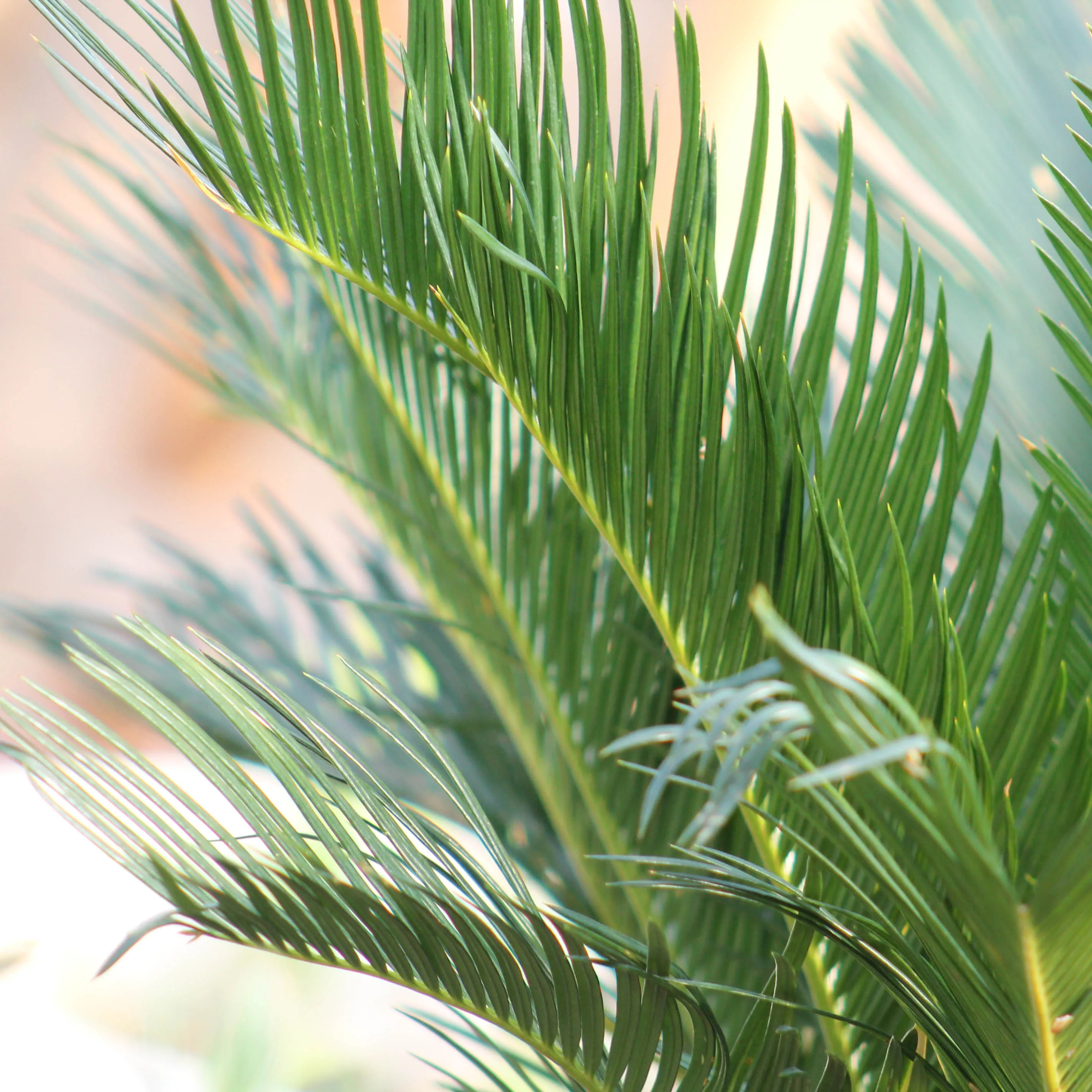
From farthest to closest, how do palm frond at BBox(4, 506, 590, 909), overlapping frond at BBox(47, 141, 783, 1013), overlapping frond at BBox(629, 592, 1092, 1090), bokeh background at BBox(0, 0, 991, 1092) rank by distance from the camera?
1. bokeh background at BBox(0, 0, 991, 1092)
2. palm frond at BBox(4, 506, 590, 909)
3. overlapping frond at BBox(47, 141, 783, 1013)
4. overlapping frond at BBox(629, 592, 1092, 1090)

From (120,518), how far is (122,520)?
28 mm

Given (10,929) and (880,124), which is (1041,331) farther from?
(10,929)

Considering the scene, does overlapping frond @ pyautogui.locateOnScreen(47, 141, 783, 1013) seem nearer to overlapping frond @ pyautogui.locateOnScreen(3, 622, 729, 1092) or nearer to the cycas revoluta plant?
the cycas revoluta plant

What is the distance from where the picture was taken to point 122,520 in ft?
8.41

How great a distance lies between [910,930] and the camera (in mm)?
417

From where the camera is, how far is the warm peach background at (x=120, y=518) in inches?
55.6

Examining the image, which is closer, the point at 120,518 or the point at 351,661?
the point at 351,661

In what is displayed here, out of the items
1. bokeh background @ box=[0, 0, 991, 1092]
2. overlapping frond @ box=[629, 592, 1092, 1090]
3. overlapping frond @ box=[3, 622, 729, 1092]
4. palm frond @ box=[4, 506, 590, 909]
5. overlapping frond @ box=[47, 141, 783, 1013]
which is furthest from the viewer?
bokeh background @ box=[0, 0, 991, 1092]

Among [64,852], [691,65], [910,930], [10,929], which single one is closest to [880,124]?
[691,65]

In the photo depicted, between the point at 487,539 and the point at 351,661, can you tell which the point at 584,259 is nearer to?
the point at 487,539

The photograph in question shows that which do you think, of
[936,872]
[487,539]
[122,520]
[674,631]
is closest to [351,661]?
[487,539]

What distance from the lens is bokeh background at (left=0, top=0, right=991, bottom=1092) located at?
1398mm

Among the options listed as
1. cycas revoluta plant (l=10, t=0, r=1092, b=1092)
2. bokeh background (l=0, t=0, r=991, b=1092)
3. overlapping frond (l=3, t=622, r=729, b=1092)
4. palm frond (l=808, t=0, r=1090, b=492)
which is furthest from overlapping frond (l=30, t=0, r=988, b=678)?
bokeh background (l=0, t=0, r=991, b=1092)

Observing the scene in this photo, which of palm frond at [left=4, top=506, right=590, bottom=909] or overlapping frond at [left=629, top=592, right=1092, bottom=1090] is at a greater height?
palm frond at [left=4, top=506, right=590, bottom=909]
